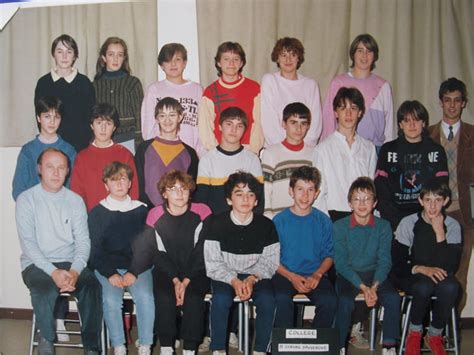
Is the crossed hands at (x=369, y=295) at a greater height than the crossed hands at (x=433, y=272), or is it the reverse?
the crossed hands at (x=433, y=272)

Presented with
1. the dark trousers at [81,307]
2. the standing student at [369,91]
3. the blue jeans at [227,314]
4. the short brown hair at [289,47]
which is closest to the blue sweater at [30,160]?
the dark trousers at [81,307]

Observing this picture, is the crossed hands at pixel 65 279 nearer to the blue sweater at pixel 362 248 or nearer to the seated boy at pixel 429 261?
the blue sweater at pixel 362 248

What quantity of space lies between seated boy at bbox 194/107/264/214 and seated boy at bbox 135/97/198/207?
0.09m

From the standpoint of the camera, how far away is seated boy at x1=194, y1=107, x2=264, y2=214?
3.59m

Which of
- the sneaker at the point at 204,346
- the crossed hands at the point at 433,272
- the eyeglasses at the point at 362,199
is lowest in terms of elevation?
the sneaker at the point at 204,346

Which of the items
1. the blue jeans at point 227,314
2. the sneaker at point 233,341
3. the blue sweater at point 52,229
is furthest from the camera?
the sneaker at point 233,341

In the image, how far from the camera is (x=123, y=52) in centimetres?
366

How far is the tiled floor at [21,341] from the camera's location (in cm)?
356

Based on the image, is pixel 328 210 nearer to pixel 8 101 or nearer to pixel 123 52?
pixel 123 52

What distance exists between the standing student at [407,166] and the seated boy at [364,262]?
9cm

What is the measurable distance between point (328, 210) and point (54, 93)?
6.29 feet

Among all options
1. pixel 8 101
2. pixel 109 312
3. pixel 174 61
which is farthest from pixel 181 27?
pixel 109 312

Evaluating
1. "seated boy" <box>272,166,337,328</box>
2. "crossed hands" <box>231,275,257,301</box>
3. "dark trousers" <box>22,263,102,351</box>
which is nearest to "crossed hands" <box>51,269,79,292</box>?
"dark trousers" <box>22,263,102,351</box>

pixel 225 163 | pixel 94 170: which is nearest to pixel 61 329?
pixel 94 170
